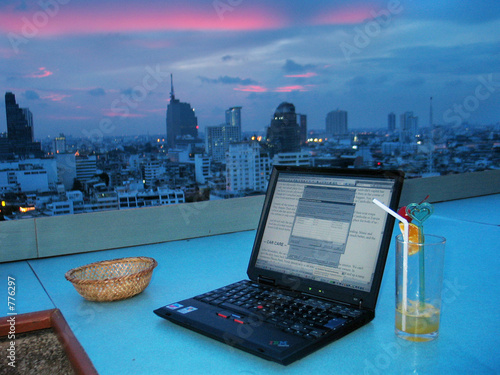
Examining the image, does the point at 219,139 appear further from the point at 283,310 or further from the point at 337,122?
the point at 283,310

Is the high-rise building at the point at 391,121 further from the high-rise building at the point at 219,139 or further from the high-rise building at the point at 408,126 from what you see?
the high-rise building at the point at 219,139

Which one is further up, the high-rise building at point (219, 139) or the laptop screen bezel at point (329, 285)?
the high-rise building at point (219, 139)

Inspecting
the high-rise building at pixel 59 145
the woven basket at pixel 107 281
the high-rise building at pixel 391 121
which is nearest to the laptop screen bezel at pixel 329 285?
the woven basket at pixel 107 281

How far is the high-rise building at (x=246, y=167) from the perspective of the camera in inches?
88.4

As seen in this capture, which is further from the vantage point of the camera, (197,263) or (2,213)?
(2,213)

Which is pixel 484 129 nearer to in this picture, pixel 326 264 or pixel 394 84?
pixel 394 84

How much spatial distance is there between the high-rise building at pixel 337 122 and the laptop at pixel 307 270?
1696 mm

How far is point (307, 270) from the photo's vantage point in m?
1.03

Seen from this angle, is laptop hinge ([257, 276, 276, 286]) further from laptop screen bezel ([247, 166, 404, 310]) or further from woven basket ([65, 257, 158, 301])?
woven basket ([65, 257, 158, 301])

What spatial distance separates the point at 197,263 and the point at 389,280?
2.09 ft

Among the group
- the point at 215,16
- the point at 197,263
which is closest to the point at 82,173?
the point at 197,263

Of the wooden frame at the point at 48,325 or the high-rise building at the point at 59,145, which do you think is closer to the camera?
the wooden frame at the point at 48,325

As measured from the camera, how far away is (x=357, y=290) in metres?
0.94

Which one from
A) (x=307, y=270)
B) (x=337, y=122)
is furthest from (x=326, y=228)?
(x=337, y=122)
